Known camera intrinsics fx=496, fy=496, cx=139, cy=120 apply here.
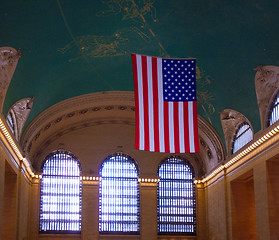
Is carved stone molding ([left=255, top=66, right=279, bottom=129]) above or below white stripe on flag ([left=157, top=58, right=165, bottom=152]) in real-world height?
above

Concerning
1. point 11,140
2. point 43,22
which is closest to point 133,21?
point 43,22

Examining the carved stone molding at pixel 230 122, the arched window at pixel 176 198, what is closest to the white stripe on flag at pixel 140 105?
the carved stone molding at pixel 230 122

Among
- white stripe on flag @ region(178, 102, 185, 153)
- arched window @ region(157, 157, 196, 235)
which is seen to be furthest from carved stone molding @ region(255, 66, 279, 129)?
arched window @ region(157, 157, 196, 235)

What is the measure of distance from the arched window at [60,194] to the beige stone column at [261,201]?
1349 centimetres

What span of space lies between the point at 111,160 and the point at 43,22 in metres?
15.7

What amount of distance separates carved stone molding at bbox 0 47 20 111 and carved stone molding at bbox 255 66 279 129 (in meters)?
10.5

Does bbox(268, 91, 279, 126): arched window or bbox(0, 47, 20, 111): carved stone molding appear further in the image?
bbox(268, 91, 279, 126): arched window

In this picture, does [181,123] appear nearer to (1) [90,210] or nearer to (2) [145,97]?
(2) [145,97]

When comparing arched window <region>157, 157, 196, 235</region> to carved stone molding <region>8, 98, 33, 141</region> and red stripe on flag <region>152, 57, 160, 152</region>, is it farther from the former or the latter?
red stripe on flag <region>152, 57, 160, 152</region>

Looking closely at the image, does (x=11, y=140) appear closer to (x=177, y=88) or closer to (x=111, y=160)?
(x=177, y=88)

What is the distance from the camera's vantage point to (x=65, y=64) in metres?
23.6

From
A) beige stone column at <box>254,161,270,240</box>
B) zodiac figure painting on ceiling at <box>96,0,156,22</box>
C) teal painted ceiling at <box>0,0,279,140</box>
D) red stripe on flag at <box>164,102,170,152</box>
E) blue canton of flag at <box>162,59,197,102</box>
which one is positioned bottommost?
beige stone column at <box>254,161,270,240</box>

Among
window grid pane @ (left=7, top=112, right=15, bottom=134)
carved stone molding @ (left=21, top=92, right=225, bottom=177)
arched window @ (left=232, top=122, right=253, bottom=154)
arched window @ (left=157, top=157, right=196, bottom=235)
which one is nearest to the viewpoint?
window grid pane @ (left=7, top=112, right=15, bottom=134)

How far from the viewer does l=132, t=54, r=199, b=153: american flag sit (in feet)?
59.1
